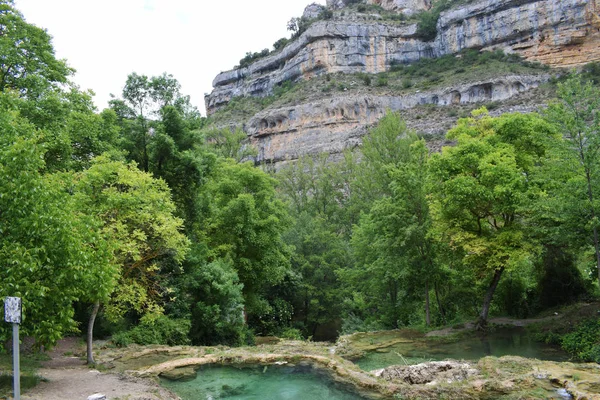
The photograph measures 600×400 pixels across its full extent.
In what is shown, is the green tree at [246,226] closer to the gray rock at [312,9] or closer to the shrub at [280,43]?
the shrub at [280,43]

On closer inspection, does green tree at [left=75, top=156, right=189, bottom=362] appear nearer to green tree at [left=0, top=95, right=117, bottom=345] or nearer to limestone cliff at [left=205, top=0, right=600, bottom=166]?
green tree at [left=0, top=95, right=117, bottom=345]

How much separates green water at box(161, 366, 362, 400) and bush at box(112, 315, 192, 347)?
183 inches

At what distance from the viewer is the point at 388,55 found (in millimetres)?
75000

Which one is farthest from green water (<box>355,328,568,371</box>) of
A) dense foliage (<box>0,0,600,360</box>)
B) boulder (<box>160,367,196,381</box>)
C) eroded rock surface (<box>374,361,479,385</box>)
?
boulder (<box>160,367,196,381</box>)

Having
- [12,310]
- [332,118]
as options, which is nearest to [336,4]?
[332,118]

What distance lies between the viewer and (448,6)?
7569 centimetres

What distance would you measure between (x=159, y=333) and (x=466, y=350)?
1181 cm

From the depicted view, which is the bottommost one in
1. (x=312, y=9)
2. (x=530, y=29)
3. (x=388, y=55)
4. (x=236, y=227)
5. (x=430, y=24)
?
(x=236, y=227)

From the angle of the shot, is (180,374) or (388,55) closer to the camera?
(180,374)

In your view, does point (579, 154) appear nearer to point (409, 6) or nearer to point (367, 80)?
point (367, 80)

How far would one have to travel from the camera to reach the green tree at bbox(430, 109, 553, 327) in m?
16.8

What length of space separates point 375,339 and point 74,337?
40.0 ft

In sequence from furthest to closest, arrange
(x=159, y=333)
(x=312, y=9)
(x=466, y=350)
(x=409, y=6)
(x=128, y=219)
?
(x=312, y=9)
(x=409, y=6)
(x=159, y=333)
(x=466, y=350)
(x=128, y=219)

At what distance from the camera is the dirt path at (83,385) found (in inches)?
364
